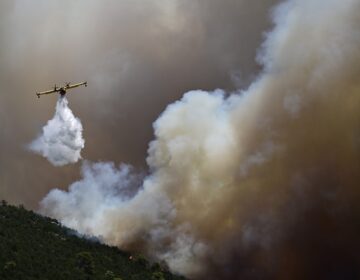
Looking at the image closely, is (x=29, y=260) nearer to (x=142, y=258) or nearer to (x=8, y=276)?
(x=8, y=276)

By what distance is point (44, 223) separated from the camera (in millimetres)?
160375

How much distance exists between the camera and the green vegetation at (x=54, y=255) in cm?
11684

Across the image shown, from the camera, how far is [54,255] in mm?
129625

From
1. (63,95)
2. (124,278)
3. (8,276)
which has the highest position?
(63,95)

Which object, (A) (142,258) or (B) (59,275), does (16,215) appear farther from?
(B) (59,275)

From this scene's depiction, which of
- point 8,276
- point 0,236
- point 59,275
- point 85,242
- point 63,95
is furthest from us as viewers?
point 85,242

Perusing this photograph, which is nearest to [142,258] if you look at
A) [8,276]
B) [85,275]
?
[85,275]

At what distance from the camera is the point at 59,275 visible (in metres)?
118

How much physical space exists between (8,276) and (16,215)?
50559mm

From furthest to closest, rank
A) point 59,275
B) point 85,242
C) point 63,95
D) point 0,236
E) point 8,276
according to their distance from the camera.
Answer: point 85,242, point 63,95, point 0,236, point 59,275, point 8,276

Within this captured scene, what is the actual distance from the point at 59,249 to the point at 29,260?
16941mm

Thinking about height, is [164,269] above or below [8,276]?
above

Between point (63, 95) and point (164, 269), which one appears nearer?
point (63, 95)

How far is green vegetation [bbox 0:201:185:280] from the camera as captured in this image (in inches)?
4600
